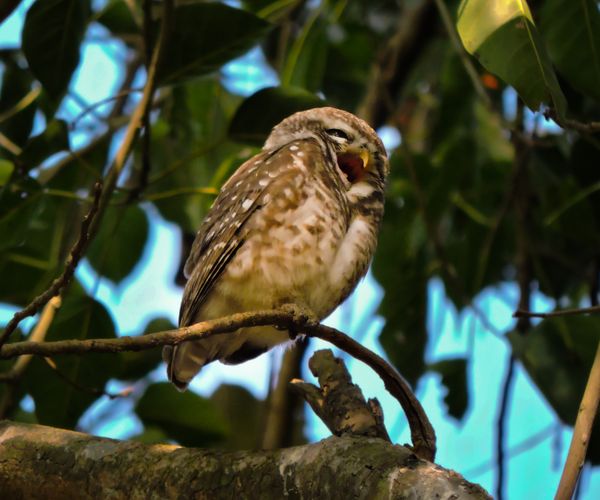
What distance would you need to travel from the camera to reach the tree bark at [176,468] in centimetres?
199

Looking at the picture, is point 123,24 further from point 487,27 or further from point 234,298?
point 487,27

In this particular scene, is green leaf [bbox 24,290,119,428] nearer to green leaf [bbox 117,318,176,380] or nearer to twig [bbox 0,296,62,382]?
twig [bbox 0,296,62,382]

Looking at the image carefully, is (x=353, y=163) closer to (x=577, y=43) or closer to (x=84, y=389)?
(x=577, y=43)

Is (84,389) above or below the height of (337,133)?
below

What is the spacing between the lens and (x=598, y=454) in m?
3.05

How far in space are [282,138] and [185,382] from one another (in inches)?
32.1

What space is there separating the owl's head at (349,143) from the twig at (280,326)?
718 millimetres

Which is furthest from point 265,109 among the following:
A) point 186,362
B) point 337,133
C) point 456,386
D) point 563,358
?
point 456,386

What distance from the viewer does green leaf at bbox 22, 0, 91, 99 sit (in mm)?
3010

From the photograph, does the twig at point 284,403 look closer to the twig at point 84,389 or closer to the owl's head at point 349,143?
the owl's head at point 349,143

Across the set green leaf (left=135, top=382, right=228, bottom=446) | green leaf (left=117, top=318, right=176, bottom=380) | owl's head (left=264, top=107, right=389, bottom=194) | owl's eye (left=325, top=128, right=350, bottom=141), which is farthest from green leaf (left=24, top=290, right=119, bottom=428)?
owl's eye (left=325, top=128, right=350, bottom=141)

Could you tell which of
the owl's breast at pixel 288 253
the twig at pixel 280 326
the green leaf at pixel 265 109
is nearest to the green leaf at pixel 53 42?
the green leaf at pixel 265 109

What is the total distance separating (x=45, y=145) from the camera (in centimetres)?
304

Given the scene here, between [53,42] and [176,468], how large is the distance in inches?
A: 57.8
